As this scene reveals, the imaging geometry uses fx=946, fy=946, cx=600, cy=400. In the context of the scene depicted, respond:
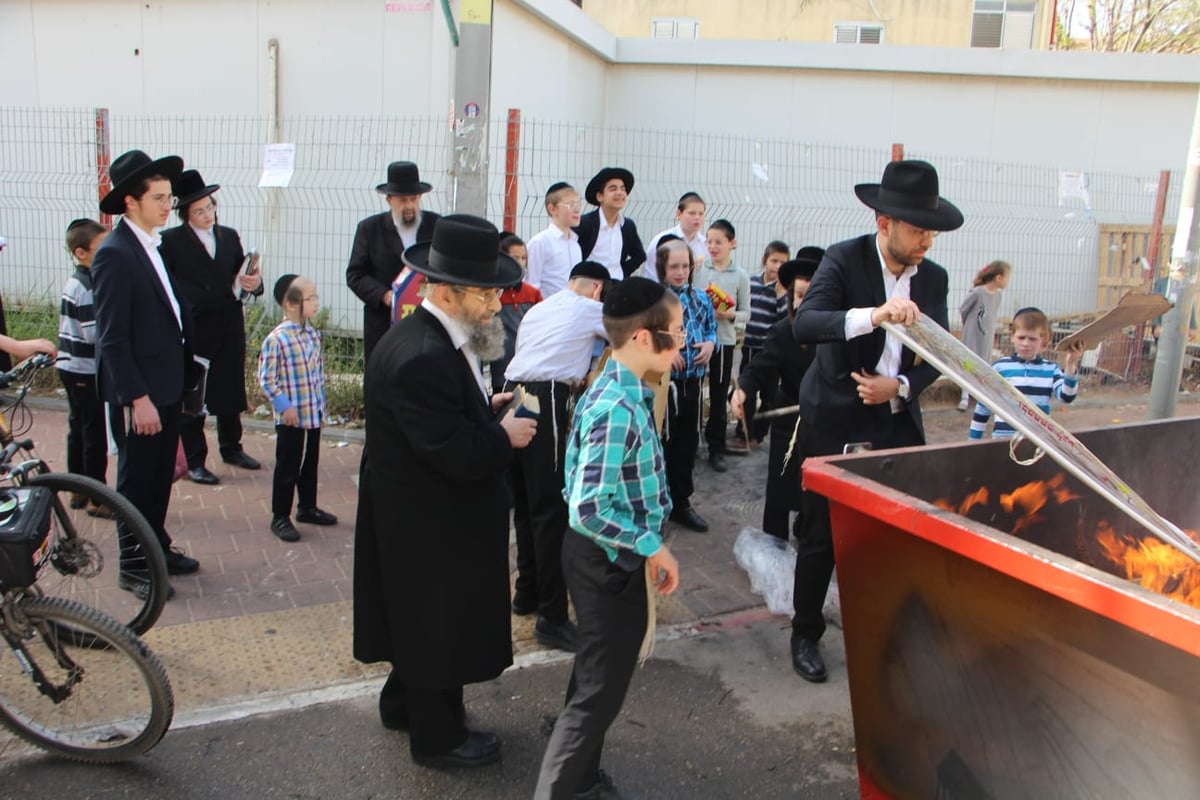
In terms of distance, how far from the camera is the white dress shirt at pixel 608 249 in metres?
6.61

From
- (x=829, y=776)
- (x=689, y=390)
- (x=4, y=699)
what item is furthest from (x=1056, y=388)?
(x=4, y=699)

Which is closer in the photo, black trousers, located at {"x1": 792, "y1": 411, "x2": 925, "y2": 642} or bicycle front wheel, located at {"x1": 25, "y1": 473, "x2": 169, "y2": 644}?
bicycle front wheel, located at {"x1": 25, "y1": 473, "x2": 169, "y2": 644}

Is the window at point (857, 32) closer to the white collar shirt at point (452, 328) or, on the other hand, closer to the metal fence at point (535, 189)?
the metal fence at point (535, 189)

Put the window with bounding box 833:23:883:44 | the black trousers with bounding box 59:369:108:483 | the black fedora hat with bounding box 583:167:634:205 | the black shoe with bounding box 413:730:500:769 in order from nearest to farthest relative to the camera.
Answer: the black shoe with bounding box 413:730:500:769 → the black trousers with bounding box 59:369:108:483 → the black fedora hat with bounding box 583:167:634:205 → the window with bounding box 833:23:883:44

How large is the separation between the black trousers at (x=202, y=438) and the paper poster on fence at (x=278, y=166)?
6.79ft

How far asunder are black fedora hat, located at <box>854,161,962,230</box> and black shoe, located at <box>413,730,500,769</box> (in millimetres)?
2427

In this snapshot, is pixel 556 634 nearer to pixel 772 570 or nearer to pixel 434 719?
pixel 434 719

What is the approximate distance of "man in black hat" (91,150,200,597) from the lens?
4.07 m

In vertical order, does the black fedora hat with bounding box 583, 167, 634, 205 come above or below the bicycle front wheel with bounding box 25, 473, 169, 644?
above

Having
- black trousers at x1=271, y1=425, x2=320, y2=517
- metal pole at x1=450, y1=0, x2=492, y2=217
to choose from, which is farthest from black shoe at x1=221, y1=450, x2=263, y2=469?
metal pole at x1=450, y1=0, x2=492, y2=217

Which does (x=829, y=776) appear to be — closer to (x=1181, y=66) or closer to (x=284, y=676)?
(x=284, y=676)

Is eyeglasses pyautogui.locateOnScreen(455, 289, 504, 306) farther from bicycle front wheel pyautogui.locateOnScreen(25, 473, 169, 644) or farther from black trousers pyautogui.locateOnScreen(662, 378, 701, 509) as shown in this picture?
black trousers pyautogui.locateOnScreen(662, 378, 701, 509)

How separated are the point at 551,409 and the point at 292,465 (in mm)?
1785

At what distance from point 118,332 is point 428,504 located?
1.97 metres
